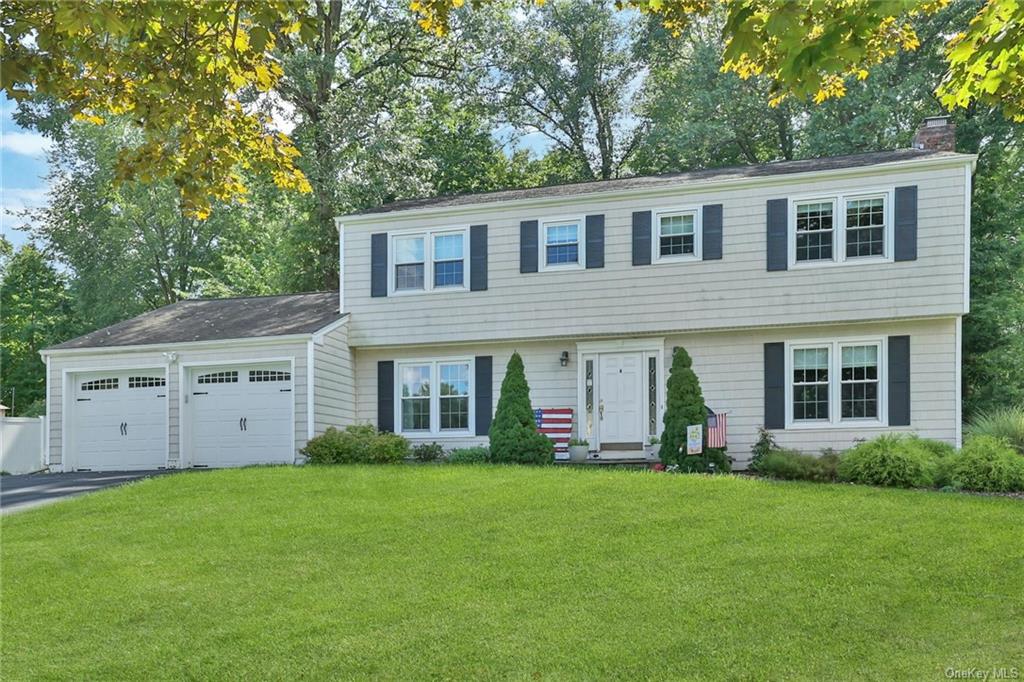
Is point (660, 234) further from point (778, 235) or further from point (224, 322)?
point (224, 322)

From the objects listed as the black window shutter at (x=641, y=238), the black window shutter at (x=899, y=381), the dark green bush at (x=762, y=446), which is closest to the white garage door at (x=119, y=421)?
the black window shutter at (x=641, y=238)

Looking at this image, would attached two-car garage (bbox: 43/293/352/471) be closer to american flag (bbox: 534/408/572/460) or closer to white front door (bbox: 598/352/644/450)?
american flag (bbox: 534/408/572/460)

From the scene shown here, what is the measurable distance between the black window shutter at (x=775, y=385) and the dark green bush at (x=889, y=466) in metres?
2.82

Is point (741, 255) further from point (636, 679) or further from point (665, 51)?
point (665, 51)

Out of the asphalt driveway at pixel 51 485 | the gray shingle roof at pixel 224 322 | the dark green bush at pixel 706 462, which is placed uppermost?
the gray shingle roof at pixel 224 322

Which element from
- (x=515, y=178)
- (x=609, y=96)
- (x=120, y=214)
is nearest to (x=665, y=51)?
(x=609, y=96)

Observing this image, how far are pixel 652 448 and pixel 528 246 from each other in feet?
14.7

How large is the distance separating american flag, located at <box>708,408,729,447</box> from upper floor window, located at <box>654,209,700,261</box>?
11.0ft

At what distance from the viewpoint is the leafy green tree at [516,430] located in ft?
52.7

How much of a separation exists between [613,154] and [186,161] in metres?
24.9

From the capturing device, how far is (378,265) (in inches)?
755

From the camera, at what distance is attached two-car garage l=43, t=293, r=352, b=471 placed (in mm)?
18156

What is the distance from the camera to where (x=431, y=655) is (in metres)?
6.72

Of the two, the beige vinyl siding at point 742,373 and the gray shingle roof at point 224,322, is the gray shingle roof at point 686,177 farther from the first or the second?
the beige vinyl siding at point 742,373
